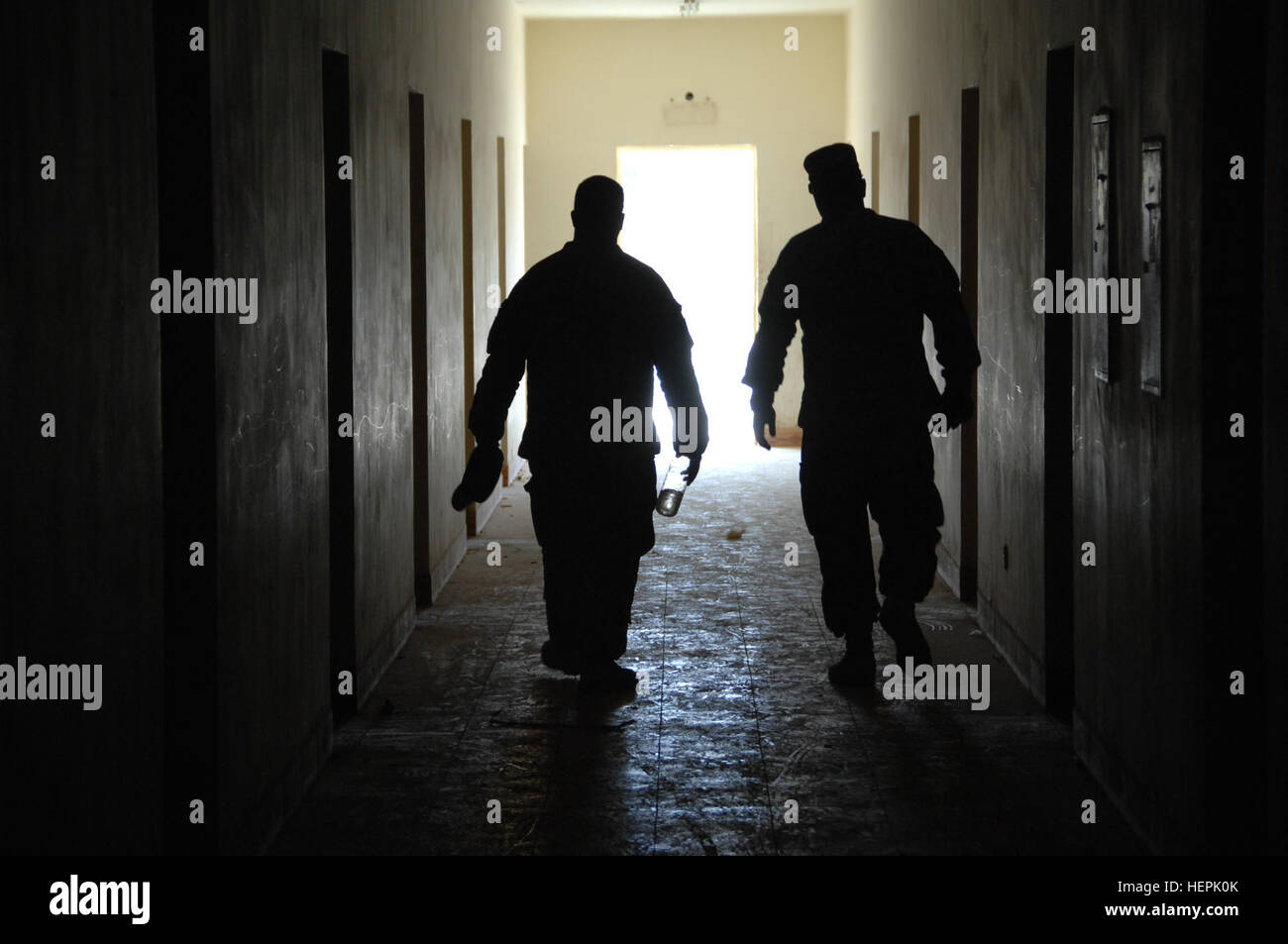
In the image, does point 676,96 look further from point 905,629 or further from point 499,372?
point 905,629

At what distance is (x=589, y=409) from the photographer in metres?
5.28

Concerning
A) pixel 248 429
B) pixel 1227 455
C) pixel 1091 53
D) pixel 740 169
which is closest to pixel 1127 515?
pixel 1227 455

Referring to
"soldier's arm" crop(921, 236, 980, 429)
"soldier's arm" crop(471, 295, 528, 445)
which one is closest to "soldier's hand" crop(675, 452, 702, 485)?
"soldier's arm" crop(471, 295, 528, 445)

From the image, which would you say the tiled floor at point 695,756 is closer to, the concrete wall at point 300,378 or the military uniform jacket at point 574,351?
the concrete wall at point 300,378

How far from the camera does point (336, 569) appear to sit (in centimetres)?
525

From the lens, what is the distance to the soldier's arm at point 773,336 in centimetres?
536

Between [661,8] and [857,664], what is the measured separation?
30.7ft

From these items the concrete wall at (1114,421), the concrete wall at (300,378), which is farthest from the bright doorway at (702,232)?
the concrete wall at (1114,421)

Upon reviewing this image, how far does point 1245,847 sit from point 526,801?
1.88 metres

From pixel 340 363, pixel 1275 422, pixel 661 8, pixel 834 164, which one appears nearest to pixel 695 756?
pixel 340 363

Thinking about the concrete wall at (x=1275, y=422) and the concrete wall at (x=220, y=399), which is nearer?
the concrete wall at (x=220, y=399)

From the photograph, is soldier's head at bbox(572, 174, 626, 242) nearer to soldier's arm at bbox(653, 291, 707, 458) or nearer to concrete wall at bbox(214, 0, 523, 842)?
soldier's arm at bbox(653, 291, 707, 458)

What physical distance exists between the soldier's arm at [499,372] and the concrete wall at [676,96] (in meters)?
8.88

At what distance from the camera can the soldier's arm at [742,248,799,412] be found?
536cm
